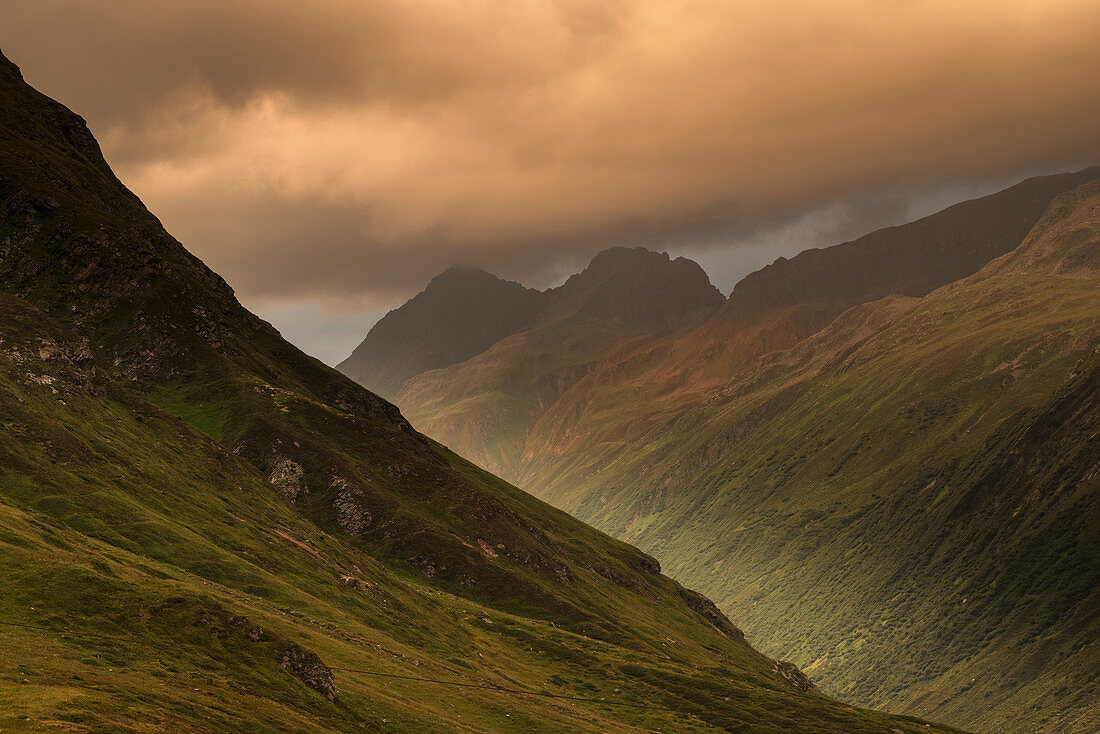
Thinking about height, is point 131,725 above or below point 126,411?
below

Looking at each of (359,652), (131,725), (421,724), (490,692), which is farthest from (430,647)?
(131,725)

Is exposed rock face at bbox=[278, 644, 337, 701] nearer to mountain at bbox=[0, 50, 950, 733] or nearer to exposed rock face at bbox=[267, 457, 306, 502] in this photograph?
mountain at bbox=[0, 50, 950, 733]

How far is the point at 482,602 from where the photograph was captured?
643 feet

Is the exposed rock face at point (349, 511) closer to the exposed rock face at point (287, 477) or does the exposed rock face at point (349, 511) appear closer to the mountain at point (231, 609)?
the mountain at point (231, 609)

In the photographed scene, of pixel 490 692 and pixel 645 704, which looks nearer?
pixel 490 692

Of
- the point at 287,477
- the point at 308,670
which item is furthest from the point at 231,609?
the point at 287,477

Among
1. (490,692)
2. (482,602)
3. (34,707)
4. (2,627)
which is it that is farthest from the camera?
(482,602)

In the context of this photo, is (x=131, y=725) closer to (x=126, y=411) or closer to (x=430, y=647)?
(x=430, y=647)

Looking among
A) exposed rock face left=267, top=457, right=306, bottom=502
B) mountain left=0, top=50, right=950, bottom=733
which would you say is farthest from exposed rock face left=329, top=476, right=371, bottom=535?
exposed rock face left=267, top=457, right=306, bottom=502

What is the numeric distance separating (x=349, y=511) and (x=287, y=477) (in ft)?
50.9

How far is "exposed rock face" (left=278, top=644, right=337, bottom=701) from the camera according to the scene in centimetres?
9019

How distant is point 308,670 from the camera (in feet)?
299

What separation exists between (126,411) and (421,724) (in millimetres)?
95993

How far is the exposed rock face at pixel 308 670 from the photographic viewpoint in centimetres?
9019
